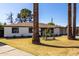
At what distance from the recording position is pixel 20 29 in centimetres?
2000

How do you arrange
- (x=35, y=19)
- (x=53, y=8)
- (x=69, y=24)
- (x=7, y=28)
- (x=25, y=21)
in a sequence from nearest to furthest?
(x=35, y=19), (x=53, y=8), (x=69, y=24), (x=7, y=28), (x=25, y=21)

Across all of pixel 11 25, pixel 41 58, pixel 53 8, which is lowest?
pixel 41 58

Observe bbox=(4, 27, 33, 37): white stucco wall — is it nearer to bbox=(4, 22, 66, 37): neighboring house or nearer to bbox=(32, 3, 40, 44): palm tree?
bbox=(4, 22, 66, 37): neighboring house

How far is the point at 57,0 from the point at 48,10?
6.22 meters

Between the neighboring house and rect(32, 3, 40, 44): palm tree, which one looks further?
the neighboring house

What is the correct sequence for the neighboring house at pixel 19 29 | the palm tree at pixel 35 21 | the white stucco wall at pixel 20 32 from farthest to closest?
the neighboring house at pixel 19 29 < the white stucco wall at pixel 20 32 < the palm tree at pixel 35 21

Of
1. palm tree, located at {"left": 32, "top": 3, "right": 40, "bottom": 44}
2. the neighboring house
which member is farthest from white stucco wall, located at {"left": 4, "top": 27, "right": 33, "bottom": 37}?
palm tree, located at {"left": 32, "top": 3, "right": 40, "bottom": 44}

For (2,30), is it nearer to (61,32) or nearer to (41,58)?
(61,32)

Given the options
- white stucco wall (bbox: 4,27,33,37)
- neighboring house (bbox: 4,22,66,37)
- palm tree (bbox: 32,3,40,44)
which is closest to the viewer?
palm tree (bbox: 32,3,40,44)

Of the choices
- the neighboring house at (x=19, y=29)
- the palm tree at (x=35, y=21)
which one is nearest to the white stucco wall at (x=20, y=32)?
the neighboring house at (x=19, y=29)

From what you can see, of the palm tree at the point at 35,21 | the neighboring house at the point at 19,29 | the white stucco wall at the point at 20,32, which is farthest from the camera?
the neighboring house at the point at 19,29

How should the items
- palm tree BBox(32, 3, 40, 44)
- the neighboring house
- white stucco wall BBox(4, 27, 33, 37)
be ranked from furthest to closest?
the neighboring house, white stucco wall BBox(4, 27, 33, 37), palm tree BBox(32, 3, 40, 44)

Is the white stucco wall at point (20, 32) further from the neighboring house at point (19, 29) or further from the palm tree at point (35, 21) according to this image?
the palm tree at point (35, 21)

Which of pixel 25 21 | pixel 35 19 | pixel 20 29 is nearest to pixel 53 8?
pixel 35 19
